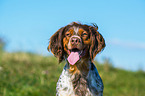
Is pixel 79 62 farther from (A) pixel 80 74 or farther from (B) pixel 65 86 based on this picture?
(B) pixel 65 86

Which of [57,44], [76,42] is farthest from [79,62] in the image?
[57,44]

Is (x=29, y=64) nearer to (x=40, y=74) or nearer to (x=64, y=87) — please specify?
(x=40, y=74)

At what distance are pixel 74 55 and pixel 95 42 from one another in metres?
0.58

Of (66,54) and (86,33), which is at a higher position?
(86,33)

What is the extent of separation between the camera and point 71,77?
14.0 ft

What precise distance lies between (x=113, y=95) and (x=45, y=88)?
110 inches

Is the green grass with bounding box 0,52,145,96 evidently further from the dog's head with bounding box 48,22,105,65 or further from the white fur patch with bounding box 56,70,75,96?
the dog's head with bounding box 48,22,105,65

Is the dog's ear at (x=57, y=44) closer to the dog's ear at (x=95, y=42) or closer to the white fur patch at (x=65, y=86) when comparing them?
the white fur patch at (x=65, y=86)

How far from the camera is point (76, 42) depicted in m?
3.99

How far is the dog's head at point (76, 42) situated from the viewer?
4.05m

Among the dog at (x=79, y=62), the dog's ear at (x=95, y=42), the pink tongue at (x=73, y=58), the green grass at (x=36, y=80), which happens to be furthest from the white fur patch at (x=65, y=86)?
the green grass at (x=36, y=80)

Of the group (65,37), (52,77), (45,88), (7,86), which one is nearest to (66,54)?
(65,37)

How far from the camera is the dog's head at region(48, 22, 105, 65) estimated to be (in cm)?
405

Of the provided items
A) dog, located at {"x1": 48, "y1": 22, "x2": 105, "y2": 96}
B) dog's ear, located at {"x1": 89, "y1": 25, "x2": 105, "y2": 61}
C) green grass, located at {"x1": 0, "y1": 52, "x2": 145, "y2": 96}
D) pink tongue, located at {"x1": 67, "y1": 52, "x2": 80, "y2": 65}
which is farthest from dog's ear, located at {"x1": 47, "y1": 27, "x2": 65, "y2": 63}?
green grass, located at {"x1": 0, "y1": 52, "x2": 145, "y2": 96}
